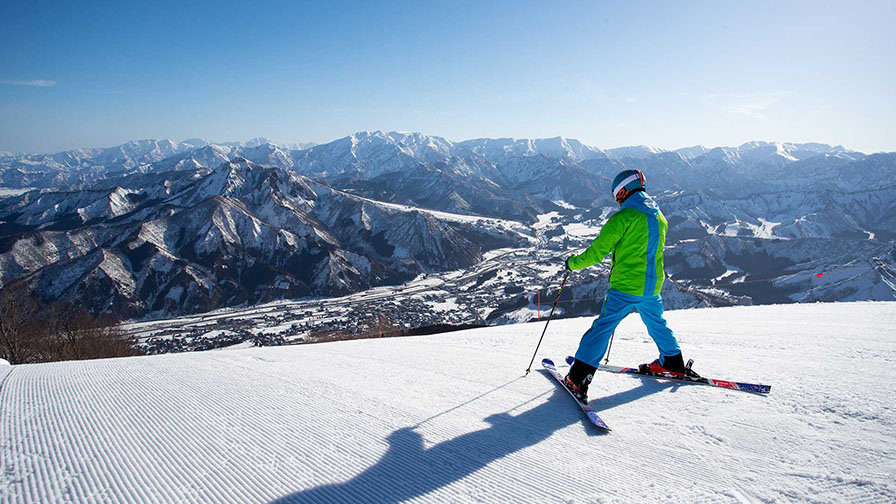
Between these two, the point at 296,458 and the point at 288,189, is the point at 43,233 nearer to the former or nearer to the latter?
the point at 288,189

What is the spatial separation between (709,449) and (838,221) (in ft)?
850

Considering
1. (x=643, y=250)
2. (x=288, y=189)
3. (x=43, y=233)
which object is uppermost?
(x=288, y=189)

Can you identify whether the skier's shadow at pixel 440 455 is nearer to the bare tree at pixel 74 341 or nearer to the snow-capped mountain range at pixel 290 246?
the bare tree at pixel 74 341

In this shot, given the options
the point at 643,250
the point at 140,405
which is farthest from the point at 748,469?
the point at 140,405

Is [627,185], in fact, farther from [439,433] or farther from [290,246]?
[290,246]

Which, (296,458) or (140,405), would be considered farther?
(140,405)

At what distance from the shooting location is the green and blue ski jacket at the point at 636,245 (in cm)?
410

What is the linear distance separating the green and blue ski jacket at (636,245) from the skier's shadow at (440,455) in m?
1.30

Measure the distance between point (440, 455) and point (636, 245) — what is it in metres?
2.96

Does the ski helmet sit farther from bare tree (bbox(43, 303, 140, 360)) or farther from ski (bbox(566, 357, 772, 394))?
bare tree (bbox(43, 303, 140, 360))

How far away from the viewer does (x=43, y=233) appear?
106812mm

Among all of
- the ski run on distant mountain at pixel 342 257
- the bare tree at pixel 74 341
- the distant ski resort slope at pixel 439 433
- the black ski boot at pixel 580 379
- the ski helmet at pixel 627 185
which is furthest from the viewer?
the ski run on distant mountain at pixel 342 257

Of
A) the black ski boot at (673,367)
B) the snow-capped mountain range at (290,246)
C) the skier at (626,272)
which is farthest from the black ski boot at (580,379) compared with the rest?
the snow-capped mountain range at (290,246)

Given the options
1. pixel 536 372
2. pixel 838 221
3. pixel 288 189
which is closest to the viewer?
pixel 536 372
